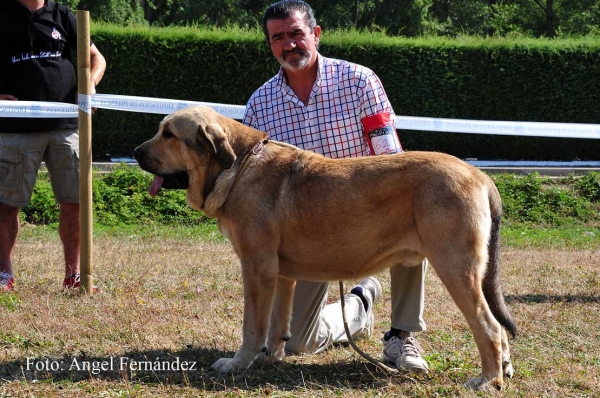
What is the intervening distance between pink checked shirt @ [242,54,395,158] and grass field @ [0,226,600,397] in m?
1.45

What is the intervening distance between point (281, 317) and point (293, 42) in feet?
6.19

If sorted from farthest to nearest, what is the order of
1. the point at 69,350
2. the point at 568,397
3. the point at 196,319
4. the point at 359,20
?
1. the point at 359,20
2. the point at 196,319
3. the point at 69,350
4. the point at 568,397

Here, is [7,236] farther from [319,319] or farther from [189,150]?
[319,319]

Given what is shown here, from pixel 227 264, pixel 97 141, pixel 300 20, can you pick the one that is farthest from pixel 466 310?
pixel 97 141

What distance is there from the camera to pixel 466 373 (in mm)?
4574

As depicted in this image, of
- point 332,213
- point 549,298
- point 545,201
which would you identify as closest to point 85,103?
point 332,213

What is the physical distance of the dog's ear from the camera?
4543mm

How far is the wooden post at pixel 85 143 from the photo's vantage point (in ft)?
20.8

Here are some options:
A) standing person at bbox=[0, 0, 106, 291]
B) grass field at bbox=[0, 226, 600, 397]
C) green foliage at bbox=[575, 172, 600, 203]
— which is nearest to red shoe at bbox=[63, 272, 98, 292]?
standing person at bbox=[0, 0, 106, 291]

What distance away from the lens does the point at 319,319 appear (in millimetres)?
5297

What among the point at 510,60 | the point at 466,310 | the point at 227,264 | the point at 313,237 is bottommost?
the point at 227,264

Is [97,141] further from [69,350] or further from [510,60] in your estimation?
[69,350]

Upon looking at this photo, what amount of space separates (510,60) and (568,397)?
14.0 meters

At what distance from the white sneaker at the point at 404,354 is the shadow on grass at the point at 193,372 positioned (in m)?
0.12
